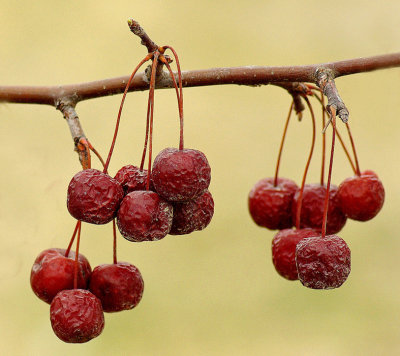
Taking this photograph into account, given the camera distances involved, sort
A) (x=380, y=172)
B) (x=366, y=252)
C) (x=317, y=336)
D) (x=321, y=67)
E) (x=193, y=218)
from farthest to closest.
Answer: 1. (x=380, y=172)
2. (x=366, y=252)
3. (x=317, y=336)
4. (x=321, y=67)
5. (x=193, y=218)

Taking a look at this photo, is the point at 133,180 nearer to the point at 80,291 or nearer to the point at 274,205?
the point at 80,291

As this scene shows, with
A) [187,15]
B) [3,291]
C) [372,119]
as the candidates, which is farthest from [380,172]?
[3,291]

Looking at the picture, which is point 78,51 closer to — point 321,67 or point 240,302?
point 240,302

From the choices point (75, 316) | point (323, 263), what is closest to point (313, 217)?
point (323, 263)

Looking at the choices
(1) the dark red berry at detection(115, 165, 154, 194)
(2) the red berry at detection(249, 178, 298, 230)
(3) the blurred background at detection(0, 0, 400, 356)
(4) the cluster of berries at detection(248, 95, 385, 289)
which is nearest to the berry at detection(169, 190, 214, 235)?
(1) the dark red berry at detection(115, 165, 154, 194)

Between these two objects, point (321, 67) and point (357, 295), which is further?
point (357, 295)
